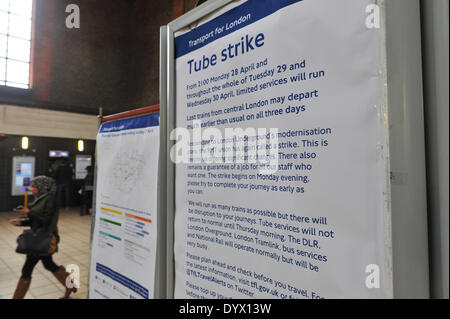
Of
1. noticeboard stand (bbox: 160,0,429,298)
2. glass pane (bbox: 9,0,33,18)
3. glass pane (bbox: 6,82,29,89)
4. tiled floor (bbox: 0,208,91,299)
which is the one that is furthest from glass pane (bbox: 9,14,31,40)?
noticeboard stand (bbox: 160,0,429,298)

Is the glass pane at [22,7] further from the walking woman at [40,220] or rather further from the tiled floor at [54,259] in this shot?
the walking woman at [40,220]

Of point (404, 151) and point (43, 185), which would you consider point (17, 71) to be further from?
point (404, 151)

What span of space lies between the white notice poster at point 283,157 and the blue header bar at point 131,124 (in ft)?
1.38

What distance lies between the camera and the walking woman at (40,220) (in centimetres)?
324

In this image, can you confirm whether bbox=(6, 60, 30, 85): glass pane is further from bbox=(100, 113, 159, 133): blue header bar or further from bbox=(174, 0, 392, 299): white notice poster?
bbox=(174, 0, 392, 299): white notice poster

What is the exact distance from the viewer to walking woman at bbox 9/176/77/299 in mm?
3236

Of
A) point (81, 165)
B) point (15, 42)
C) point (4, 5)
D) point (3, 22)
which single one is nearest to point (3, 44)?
point (15, 42)

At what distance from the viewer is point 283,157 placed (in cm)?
65

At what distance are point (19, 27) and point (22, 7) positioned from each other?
1.74 feet

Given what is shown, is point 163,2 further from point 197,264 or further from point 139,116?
point 197,264

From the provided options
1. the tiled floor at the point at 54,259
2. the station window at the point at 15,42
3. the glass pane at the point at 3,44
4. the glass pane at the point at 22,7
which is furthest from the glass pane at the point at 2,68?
the tiled floor at the point at 54,259

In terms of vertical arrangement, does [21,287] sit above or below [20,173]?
below

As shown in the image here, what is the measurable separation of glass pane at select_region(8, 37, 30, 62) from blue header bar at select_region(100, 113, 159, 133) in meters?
7.77
